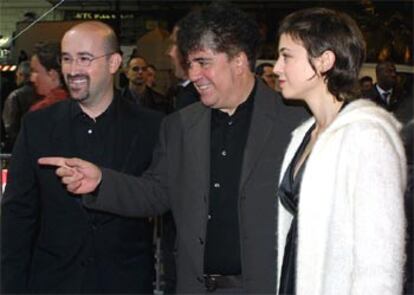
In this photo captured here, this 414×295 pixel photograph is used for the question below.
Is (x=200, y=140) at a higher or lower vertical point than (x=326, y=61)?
lower

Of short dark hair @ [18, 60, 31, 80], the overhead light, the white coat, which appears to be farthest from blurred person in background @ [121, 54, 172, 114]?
the white coat

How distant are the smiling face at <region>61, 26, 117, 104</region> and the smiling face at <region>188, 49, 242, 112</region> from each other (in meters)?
0.38

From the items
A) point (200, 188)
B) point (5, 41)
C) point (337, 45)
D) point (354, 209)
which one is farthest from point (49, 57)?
point (354, 209)

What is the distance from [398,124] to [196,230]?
0.95 metres

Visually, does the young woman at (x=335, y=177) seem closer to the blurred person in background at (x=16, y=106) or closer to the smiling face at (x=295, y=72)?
the smiling face at (x=295, y=72)

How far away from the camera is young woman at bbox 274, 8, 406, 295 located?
6.63 feet

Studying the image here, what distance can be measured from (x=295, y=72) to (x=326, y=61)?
0.12 metres

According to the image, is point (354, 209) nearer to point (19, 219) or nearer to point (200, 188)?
point (200, 188)

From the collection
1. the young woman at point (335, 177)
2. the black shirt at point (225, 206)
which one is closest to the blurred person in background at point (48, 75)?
the black shirt at point (225, 206)

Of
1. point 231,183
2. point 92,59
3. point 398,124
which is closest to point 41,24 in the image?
point 92,59

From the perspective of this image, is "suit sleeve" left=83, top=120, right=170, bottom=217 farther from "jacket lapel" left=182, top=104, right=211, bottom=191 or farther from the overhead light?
the overhead light

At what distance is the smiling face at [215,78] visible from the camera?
9.29 ft

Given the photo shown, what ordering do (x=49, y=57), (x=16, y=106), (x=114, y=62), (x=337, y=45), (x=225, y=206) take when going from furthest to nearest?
(x=16, y=106)
(x=49, y=57)
(x=114, y=62)
(x=225, y=206)
(x=337, y=45)

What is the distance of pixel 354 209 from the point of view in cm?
205
